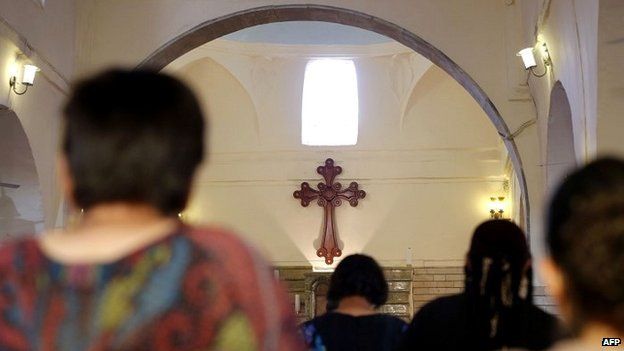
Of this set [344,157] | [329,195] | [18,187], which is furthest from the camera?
[344,157]

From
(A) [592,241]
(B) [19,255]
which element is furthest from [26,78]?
(A) [592,241]

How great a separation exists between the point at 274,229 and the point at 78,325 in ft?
42.5

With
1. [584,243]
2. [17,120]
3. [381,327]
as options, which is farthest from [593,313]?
[17,120]

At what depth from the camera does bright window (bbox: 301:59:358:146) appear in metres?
14.8

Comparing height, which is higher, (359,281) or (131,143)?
(131,143)

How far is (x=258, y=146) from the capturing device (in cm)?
1464

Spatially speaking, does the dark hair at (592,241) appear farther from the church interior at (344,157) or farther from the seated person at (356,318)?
the church interior at (344,157)

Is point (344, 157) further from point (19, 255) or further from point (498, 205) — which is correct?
point (19, 255)

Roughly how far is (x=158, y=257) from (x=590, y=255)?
0.65 m

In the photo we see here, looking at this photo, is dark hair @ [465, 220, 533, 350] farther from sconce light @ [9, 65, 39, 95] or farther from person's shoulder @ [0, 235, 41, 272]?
sconce light @ [9, 65, 39, 95]

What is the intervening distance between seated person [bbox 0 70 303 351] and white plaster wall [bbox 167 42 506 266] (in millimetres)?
12540

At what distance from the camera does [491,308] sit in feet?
8.68

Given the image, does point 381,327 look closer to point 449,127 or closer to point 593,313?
point 593,313

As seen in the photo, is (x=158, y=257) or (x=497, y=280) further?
(x=497, y=280)
